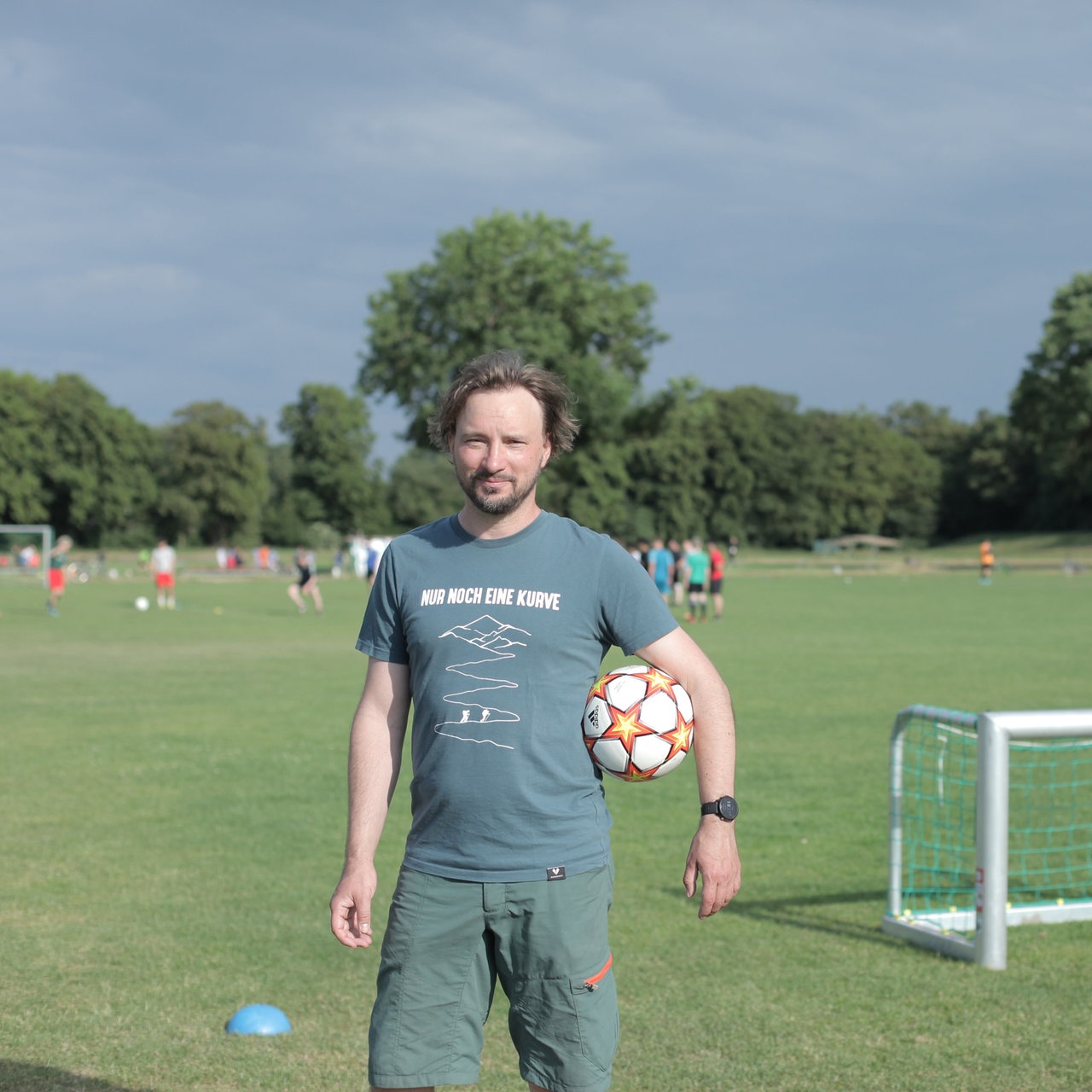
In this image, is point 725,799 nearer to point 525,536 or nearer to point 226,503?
point 525,536

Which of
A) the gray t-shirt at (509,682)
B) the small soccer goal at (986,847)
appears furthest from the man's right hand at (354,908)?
the small soccer goal at (986,847)

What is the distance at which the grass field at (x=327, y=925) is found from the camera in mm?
4840

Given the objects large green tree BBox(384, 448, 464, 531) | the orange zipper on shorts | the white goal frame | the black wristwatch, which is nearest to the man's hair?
the black wristwatch

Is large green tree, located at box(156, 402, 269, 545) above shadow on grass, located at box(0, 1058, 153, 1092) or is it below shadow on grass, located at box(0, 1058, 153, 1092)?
above

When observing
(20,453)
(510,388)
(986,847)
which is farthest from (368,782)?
(20,453)

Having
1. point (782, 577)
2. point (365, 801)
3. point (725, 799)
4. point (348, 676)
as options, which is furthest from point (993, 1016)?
point (782, 577)

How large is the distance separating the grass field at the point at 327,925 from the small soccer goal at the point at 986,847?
181mm

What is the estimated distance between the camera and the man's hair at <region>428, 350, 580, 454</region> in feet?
11.0

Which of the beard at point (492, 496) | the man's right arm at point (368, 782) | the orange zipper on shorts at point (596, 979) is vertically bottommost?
the orange zipper on shorts at point (596, 979)

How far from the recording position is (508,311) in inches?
2420

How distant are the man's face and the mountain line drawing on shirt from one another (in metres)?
0.30

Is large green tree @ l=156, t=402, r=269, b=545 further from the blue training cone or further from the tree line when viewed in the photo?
the blue training cone

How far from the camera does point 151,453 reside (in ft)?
323

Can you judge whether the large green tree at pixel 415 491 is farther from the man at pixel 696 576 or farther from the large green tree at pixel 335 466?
the man at pixel 696 576
